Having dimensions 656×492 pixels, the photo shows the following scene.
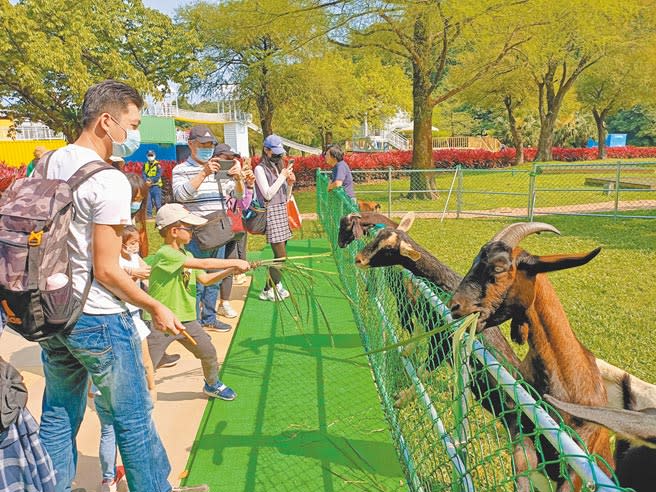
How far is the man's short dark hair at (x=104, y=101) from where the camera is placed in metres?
2.29

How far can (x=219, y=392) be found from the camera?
13.6ft

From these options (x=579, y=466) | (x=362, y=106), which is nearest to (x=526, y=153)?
(x=362, y=106)

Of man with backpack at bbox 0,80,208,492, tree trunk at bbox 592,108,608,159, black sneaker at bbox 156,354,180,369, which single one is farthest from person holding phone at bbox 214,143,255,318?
tree trunk at bbox 592,108,608,159

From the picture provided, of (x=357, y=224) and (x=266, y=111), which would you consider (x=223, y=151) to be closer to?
(x=357, y=224)

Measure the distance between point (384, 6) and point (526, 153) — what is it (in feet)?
87.9

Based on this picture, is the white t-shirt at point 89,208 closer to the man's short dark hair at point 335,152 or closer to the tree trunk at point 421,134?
the man's short dark hair at point 335,152

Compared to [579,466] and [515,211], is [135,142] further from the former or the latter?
[515,211]

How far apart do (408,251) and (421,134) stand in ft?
51.9

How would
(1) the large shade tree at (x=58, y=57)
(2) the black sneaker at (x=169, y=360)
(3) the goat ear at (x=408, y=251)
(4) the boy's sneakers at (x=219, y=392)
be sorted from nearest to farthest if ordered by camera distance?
(3) the goat ear at (x=408, y=251), (4) the boy's sneakers at (x=219, y=392), (2) the black sneaker at (x=169, y=360), (1) the large shade tree at (x=58, y=57)

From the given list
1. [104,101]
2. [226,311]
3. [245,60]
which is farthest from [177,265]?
[245,60]

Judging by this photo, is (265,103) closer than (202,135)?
No

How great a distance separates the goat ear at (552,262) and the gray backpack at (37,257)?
2067mm

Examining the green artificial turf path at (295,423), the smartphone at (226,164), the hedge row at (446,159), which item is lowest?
the green artificial turf path at (295,423)

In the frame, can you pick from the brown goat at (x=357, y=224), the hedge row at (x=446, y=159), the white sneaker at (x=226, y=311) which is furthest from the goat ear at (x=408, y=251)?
the hedge row at (x=446, y=159)
